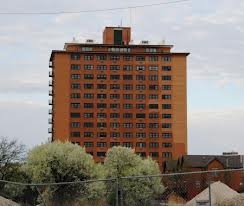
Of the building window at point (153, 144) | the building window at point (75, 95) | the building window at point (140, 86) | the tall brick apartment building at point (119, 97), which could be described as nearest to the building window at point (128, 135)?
the tall brick apartment building at point (119, 97)

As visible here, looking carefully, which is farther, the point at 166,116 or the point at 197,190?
the point at 166,116

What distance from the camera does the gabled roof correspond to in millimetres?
139250

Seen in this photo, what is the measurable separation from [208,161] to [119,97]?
1418 inches

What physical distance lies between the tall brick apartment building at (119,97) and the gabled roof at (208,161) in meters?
16.1

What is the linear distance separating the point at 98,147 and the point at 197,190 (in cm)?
13682

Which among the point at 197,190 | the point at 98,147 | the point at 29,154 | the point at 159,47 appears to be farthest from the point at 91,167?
the point at 159,47

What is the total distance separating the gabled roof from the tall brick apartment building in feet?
52.7

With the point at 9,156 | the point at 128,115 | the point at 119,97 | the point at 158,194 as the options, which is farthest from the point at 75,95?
the point at 158,194

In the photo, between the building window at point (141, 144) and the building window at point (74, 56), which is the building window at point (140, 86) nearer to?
the building window at point (141, 144)

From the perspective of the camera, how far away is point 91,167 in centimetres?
6944

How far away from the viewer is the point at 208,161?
142 m

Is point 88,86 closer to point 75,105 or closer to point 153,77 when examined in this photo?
Result: point 75,105

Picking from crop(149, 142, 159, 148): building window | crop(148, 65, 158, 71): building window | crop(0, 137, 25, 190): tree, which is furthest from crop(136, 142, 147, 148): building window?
crop(0, 137, 25, 190): tree

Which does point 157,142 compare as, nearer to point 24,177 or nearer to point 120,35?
point 120,35
